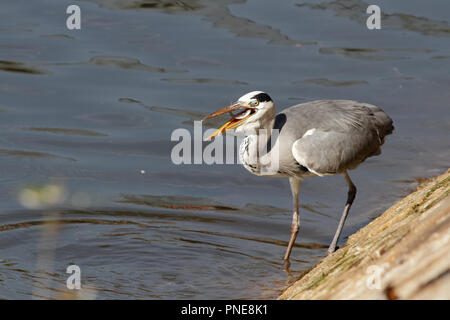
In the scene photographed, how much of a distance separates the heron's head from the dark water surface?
4.03 ft

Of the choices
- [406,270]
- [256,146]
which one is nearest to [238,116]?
[256,146]

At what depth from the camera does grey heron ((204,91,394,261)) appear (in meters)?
6.75

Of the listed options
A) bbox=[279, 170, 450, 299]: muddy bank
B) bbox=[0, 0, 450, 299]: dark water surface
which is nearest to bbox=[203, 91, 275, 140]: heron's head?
bbox=[0, 0, 450, 299]: dark water surface

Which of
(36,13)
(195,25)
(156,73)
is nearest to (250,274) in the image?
(156,73)

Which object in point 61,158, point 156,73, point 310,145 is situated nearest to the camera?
point 310,145

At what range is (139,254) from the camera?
7047 millimetres

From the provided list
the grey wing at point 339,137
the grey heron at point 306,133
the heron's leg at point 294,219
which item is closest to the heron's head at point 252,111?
the grey heron at point 306,133

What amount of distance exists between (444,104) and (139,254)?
5864mm

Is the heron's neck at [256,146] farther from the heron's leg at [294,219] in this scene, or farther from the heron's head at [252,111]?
the heron's leg at [294,219]

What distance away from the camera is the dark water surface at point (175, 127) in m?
6.97

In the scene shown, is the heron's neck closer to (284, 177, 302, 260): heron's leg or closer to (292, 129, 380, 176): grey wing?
(292, 129, 380, 176): grey wing

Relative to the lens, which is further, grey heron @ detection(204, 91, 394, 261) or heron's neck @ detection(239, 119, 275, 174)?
heron's neck @ detection(239, 119, 275, 174)

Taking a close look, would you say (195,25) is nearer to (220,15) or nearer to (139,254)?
(220,15)

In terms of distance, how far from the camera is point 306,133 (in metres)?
6.80
